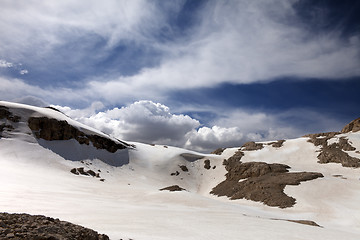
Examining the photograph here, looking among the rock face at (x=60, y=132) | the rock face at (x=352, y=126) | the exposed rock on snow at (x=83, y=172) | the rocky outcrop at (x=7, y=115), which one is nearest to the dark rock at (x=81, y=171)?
the exposed rock on snow at (x=83, y=172)

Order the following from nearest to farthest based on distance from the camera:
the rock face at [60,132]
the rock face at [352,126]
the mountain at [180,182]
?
the mountain at [180,182]
the rock face at [60,132]
the rock face at [352,126]

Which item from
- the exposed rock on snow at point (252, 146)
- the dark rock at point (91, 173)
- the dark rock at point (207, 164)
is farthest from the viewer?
the exposed rock on snow at point (252, 146)

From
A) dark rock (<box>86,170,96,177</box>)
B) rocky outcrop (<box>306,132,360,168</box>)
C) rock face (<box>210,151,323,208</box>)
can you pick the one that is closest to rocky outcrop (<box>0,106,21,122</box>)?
dark rock (<box>86,170,96,177</box>)

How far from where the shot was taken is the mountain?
1434 cm

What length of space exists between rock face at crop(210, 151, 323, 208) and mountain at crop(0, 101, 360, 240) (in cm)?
18

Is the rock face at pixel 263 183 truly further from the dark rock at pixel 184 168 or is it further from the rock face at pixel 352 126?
the rock face at pixel 352 126

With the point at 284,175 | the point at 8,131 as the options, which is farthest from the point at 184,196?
the point at 8,131

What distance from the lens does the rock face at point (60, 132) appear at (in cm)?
5303

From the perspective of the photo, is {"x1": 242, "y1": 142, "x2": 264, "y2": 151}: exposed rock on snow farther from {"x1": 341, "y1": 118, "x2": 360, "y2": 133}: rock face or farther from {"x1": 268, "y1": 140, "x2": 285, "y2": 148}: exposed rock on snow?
{"x1": 341, "y1": 118, "x2": 360, "y2": 133}: rock face

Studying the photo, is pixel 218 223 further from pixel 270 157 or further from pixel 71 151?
pixel 270 157

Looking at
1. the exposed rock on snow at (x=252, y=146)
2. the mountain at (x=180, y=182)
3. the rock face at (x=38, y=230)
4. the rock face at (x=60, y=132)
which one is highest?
the exposed rock on snow at (x=252, y=146)

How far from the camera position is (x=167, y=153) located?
71.9 meters

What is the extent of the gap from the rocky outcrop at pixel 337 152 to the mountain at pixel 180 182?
22 cm

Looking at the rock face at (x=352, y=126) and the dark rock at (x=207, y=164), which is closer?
the dark rock at (x=207, y=164)
